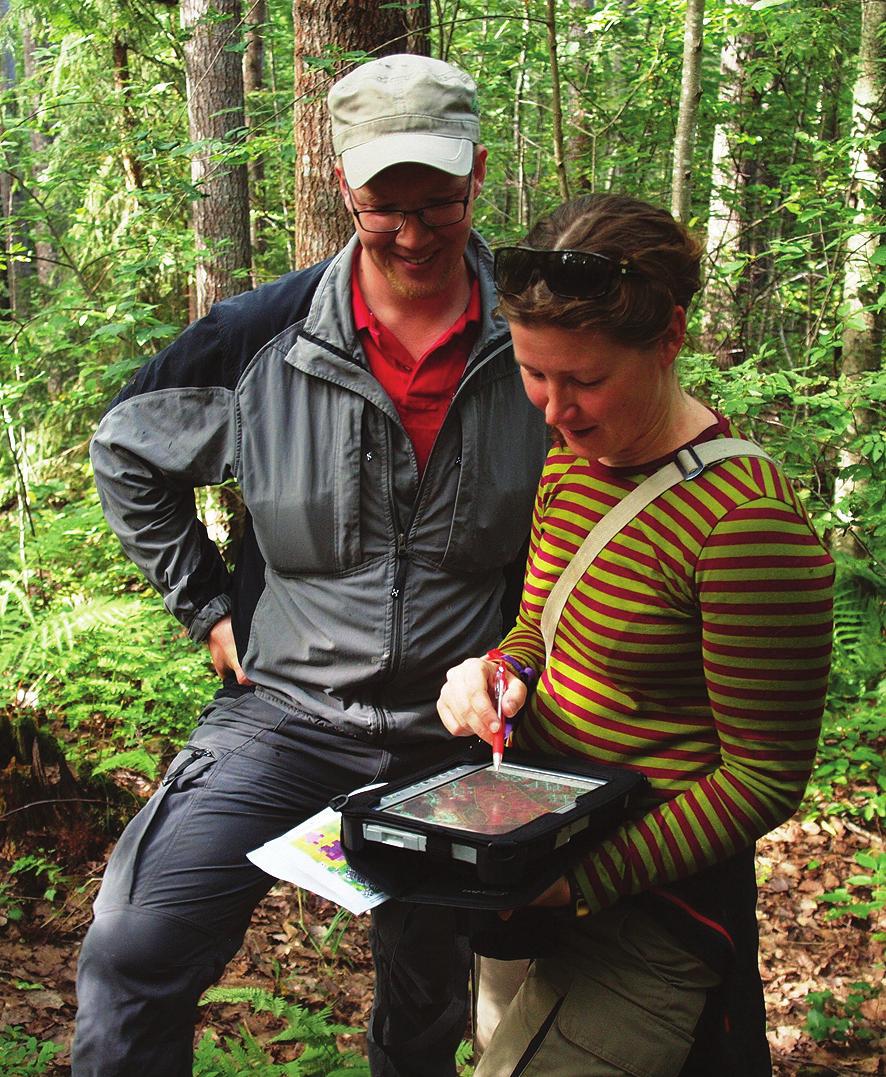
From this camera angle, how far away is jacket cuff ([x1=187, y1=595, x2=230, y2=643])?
3.09 m

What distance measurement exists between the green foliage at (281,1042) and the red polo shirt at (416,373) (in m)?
2.13

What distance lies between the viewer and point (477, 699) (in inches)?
77.1

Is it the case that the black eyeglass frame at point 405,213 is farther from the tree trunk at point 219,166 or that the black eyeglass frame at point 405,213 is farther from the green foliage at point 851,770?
the tree trunk at point 219,166

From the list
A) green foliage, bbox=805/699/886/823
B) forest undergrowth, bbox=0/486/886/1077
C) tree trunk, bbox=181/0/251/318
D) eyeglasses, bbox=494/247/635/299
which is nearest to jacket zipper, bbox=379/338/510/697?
eyeglasses, bbox=494/247/635/299

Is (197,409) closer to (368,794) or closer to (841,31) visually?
(368,794)

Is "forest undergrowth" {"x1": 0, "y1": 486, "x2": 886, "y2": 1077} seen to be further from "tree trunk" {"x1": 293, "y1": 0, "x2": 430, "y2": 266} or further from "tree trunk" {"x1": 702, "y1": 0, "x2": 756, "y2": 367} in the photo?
"tree trunk" {"x1": 702, "y1": 0, "x2": 756, "y2": 367}

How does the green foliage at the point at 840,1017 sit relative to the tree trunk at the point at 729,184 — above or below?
below

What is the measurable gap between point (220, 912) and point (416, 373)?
156 cm

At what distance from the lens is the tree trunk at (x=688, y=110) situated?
5391 millimetres

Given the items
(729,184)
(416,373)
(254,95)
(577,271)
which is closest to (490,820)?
(577,271)

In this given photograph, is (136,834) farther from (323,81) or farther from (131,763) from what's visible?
(323,81)

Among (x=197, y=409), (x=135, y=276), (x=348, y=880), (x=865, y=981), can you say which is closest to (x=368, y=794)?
(x=348, y=880)

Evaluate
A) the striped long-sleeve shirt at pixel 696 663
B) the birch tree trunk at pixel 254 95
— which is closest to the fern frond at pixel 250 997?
the striped long-sleeve shirt at pixel 696 663

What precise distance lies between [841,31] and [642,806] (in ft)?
25.7
